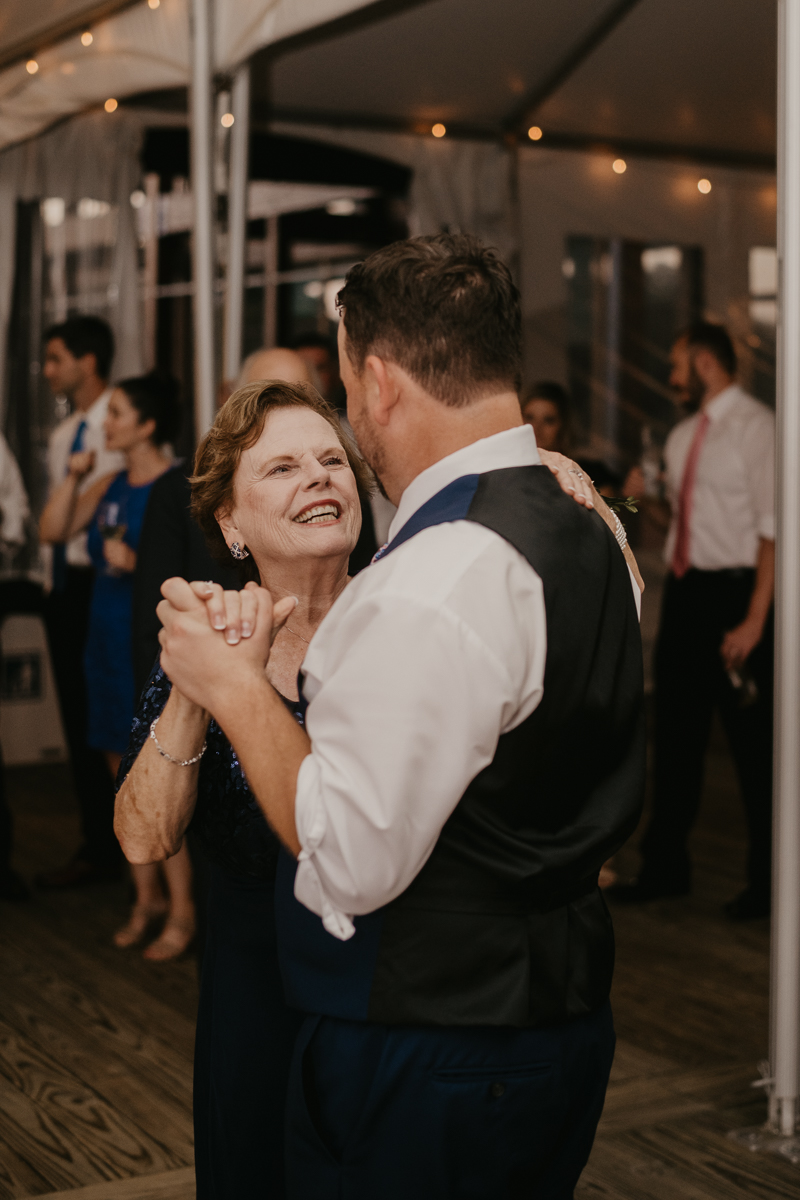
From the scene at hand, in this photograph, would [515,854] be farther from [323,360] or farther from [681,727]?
[323,360]

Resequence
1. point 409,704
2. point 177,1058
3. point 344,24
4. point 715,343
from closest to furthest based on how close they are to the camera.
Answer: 1. point 409,704
2. point 177,1058
3. point 344,24
4. point 715,343

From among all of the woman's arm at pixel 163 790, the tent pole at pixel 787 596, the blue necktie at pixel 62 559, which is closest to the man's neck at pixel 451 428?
the woman's arm at pixel 163 790

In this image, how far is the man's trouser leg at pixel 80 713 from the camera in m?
4.72

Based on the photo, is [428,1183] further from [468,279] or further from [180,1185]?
[180,1185]

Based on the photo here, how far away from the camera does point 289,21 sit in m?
3.81

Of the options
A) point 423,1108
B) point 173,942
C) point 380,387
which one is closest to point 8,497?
point 173,942

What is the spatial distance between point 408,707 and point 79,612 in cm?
401

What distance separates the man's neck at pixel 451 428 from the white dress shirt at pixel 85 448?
11.9ft

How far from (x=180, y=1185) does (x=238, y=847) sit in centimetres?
125

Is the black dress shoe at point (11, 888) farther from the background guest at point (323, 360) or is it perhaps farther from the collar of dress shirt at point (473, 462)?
the collar of dress shirt at point (473, 462)

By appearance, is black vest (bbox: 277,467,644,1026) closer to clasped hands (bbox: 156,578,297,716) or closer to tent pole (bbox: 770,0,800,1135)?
clasped hands (bbox: 156,578,297,716)

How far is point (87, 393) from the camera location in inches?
198

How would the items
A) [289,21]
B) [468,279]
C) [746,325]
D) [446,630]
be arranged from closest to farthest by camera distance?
[446,630], [468,279], [289,21], [746,325]

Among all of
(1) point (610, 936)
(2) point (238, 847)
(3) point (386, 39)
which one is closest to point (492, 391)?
(1) point (610, 936)
